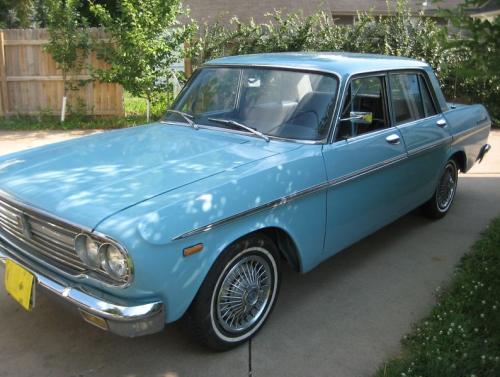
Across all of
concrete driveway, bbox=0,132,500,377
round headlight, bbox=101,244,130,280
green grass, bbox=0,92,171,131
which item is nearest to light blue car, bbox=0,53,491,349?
round headlight, bbox=101,244,130,280

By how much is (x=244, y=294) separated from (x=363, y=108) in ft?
5.98

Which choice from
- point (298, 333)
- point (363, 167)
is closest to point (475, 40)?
point (363, 167)

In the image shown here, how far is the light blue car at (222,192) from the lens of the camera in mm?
2496

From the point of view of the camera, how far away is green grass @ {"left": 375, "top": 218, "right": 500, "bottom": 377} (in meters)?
2.80

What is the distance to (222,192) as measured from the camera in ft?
9.08

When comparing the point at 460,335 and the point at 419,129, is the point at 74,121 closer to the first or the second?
the point at 419,129

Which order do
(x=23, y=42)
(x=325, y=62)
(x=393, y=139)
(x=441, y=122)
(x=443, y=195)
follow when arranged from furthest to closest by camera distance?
(x=23, y=42) < (x=443, y=195) < (x=441, y=122) < (x=393, y=139) < (x=325, y=62)

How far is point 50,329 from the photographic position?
3.30 metres

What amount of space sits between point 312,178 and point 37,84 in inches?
370

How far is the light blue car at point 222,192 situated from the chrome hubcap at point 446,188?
65 centimetres

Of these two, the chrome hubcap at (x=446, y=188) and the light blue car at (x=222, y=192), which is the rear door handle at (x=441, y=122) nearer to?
the light blue car at (x=222, y=192)

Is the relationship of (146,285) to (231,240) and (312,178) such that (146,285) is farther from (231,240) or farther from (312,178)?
(312,178)

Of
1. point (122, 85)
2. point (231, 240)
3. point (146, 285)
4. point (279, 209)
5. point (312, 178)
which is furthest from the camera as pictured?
point (122, 85)

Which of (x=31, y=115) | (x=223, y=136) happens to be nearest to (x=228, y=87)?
(x=223, y=136)
